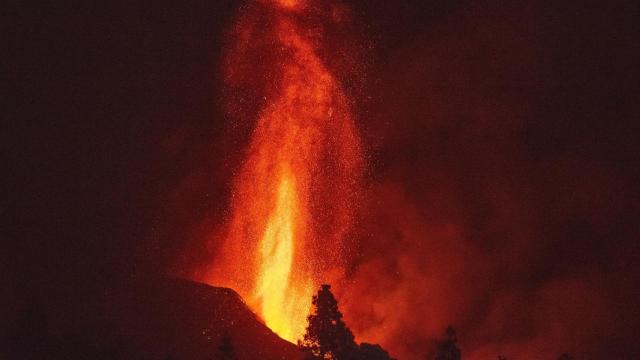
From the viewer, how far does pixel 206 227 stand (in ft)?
137

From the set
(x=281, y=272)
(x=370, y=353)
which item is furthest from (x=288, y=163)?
(x=370, y=353)

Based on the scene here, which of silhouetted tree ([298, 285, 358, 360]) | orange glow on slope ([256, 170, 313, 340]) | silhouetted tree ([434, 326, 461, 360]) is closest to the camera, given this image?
silhouetted tree ([298, 285, 358, 360])

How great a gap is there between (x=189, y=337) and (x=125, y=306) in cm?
295

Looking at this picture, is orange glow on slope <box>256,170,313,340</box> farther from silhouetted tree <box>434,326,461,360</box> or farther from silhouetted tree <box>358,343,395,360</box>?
silhouetted tree <box>434,326,461,360</box>

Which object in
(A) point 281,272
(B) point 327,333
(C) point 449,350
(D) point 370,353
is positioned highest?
(A) point 281,272

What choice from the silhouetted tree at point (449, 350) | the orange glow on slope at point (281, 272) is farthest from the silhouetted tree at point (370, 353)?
the orange glow on slope at point (281, 272)

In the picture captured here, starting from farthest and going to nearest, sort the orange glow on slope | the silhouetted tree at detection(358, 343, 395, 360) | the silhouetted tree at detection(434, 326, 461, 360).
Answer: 1. the orange glow on slope
2. the silhouetted tree at detection(358, 343, 395, 360)
3. the silhouetted tree at detection(434, 326, 461, 360)

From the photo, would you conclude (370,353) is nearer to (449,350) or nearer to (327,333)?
(327,333)

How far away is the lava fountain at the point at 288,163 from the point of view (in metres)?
38.6

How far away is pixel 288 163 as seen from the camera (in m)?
40.1

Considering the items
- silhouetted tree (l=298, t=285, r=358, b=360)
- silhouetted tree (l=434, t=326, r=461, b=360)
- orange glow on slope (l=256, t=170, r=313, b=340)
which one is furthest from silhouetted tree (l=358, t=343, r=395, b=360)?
orange glow on slope (l=256, t=170, r=313, b=340)

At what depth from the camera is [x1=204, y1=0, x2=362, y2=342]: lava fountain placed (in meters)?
38.6

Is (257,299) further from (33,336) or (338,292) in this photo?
(33,336)

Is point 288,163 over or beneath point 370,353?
over
